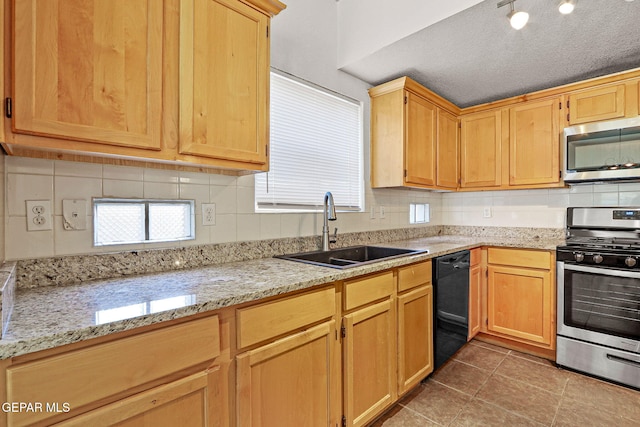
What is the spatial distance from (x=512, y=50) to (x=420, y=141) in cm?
85

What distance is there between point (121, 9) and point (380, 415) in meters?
2.23

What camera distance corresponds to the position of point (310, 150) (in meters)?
2.18

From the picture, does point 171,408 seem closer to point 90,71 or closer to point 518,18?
point 90,71

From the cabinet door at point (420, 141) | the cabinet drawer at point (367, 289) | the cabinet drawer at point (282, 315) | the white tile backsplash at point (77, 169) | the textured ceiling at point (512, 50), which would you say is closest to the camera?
the cabinet drawer at point (282, 315)

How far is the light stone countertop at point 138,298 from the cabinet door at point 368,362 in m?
0.25

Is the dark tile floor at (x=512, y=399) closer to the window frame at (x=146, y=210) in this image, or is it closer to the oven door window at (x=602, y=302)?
the oven door window at (x=602, y=302)

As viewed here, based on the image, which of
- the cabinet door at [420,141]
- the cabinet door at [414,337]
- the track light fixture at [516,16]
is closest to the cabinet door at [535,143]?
the cabinet door at [420,141]

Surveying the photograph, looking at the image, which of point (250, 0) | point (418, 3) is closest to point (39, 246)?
point (250, 0)

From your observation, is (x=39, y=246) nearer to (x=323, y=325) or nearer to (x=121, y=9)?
(x=121, y=9)

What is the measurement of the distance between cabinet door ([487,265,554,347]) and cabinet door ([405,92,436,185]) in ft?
3.25

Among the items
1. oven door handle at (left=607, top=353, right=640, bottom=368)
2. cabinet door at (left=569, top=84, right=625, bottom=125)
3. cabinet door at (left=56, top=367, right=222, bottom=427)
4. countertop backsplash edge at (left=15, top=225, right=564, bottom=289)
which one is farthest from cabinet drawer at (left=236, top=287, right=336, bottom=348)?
cabinet door at (left=569, top=84, right=625, bottom=125)

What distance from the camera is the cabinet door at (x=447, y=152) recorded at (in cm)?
283

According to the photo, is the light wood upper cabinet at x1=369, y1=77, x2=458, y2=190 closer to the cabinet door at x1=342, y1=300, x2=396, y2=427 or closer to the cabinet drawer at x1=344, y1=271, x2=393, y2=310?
the cabinet drawer at x1=344, y1=271, x2=393, y2=310

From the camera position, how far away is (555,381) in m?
2.09
